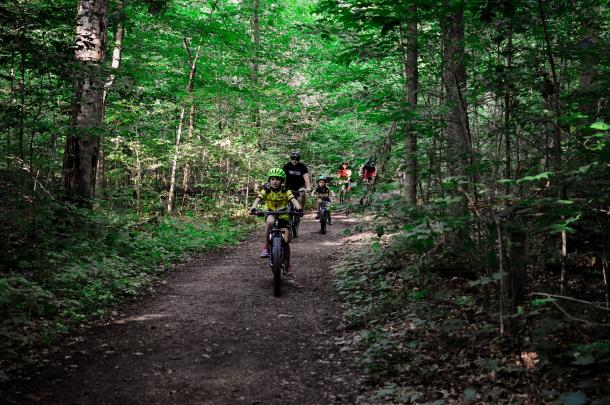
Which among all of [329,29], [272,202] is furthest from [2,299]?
[329,29]

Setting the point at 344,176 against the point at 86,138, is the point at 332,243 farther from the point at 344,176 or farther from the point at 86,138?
the point at 86,138

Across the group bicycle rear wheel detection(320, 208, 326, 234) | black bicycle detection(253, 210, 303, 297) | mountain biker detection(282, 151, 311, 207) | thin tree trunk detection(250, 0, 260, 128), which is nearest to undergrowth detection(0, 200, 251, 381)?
black bicycle detection(253, 210, 303, 297)

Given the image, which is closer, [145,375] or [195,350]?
[145,375]

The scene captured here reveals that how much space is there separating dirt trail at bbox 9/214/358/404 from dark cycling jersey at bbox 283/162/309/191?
454 cm

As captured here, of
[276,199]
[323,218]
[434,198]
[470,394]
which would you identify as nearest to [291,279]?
[276,199]

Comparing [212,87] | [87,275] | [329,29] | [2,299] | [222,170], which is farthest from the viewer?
[222,170]

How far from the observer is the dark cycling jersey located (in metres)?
12.8

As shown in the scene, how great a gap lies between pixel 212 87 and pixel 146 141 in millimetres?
3523

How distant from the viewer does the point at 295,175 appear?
12.8 metres

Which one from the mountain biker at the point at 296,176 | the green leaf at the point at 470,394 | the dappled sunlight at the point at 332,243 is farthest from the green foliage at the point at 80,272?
the green leaf at the point at 470,394

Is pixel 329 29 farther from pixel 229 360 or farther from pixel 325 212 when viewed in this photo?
pixel 325 212

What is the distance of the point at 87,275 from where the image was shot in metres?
7.50

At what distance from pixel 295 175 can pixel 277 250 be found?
16.1 ft

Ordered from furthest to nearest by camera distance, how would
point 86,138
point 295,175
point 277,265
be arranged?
point 295,175 < point 86,138 < point 277,265
